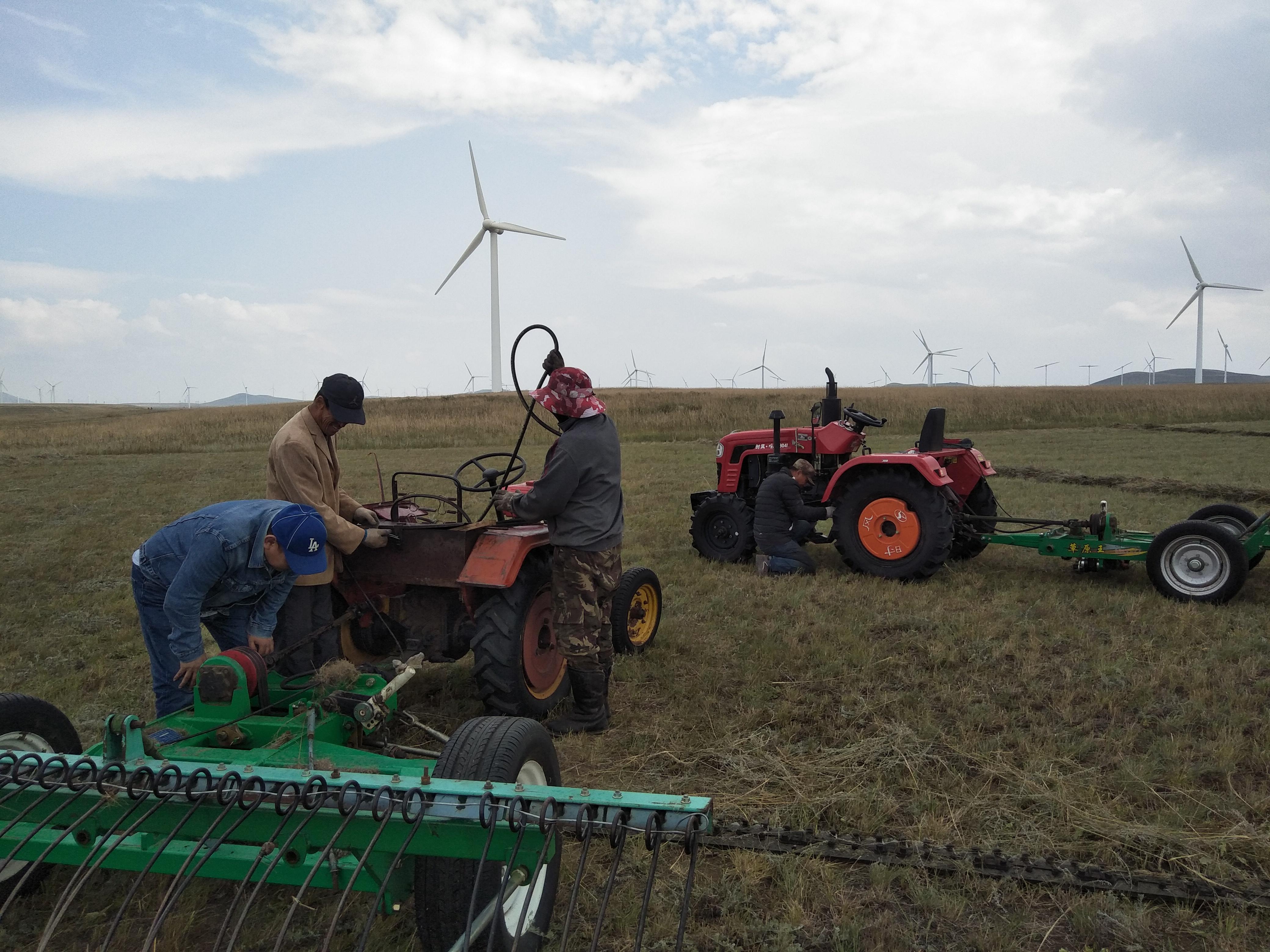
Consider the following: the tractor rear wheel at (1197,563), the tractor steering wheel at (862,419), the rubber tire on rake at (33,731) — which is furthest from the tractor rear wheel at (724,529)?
the rubber tire on rake at (33,731)

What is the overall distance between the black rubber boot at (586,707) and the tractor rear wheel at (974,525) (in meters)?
4.65

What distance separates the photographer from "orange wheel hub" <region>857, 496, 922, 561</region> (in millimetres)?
7496

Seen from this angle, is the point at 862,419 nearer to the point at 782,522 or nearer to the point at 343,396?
the point at 782,522

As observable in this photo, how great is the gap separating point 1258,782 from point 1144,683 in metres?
1.16

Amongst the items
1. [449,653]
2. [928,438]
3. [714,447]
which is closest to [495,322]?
[714,447]

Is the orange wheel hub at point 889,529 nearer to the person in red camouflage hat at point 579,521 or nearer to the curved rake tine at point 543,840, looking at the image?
the person in red camouflage hat at point 579,521

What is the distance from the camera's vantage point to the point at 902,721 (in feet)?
14.8

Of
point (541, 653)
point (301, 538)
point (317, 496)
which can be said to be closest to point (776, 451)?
point (541, 653)

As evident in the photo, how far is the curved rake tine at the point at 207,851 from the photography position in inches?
81.7

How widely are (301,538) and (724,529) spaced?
5553 millimetres

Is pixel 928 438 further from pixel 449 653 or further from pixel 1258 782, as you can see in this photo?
pixel 449 653

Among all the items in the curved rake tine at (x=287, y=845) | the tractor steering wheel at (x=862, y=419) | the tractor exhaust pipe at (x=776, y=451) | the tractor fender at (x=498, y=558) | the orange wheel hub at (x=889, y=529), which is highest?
the tractor steering wheel at (x=862, y=419)

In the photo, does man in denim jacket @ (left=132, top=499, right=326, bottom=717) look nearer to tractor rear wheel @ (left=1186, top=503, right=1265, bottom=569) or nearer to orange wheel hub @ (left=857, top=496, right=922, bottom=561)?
orange wheel hub @ (left=857, top=496, right=922, bottom=561)

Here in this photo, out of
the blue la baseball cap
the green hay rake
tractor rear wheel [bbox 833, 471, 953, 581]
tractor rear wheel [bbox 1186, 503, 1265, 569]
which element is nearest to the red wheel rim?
the blue la baseball cap
